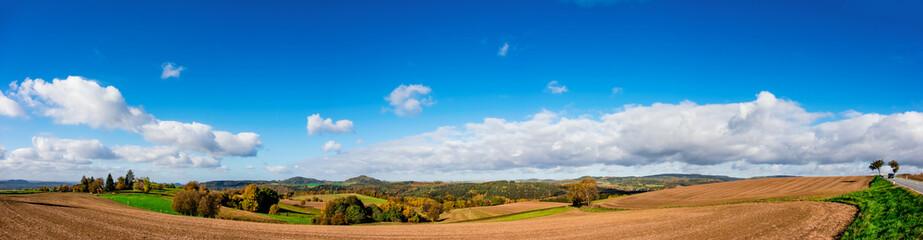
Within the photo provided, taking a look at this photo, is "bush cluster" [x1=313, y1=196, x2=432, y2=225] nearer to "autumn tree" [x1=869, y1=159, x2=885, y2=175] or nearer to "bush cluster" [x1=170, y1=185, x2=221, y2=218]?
"bush cluster" [x1=170, y1=185, x2=221, y2=218]

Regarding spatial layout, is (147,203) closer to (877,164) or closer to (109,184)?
(109,184)

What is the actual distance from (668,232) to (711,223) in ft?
21.8

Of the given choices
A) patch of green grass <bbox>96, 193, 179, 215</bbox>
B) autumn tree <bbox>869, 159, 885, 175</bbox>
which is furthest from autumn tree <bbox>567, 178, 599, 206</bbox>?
patch of green grass <bbox>96, 193, 179, 215</bbox>

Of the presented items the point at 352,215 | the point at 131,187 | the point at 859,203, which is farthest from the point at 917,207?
the point at 131,187

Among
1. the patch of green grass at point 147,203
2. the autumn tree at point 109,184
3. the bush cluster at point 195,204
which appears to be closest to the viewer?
the bush cluster at point 195,204

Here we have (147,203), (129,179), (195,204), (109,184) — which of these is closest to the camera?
(195,204)

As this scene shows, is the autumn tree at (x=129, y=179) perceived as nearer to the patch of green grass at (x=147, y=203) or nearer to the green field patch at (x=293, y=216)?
the patch of green grass at (x=147, y=203)

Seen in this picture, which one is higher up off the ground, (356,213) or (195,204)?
(195,204)

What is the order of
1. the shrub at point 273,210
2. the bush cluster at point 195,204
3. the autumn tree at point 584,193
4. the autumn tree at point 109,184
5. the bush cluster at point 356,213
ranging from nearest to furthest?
the bush cluster at point 195,204 → the bush cluster at point 356,213 → the shrub at point 273,210 → the autumn tree at point 584,193 → the autumn tree at point 109,184

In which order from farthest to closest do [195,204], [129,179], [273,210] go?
[129,179] → [273,210] → [195,204]

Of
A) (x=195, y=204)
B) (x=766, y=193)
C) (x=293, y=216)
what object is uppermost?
(x=766, y=193)

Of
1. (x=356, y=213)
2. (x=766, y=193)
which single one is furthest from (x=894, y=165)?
(x=356, y=213)

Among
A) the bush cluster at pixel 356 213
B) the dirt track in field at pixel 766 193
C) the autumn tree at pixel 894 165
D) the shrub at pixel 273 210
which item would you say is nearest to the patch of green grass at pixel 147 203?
the shrub at pixel 273 210

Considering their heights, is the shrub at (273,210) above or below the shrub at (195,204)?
below
